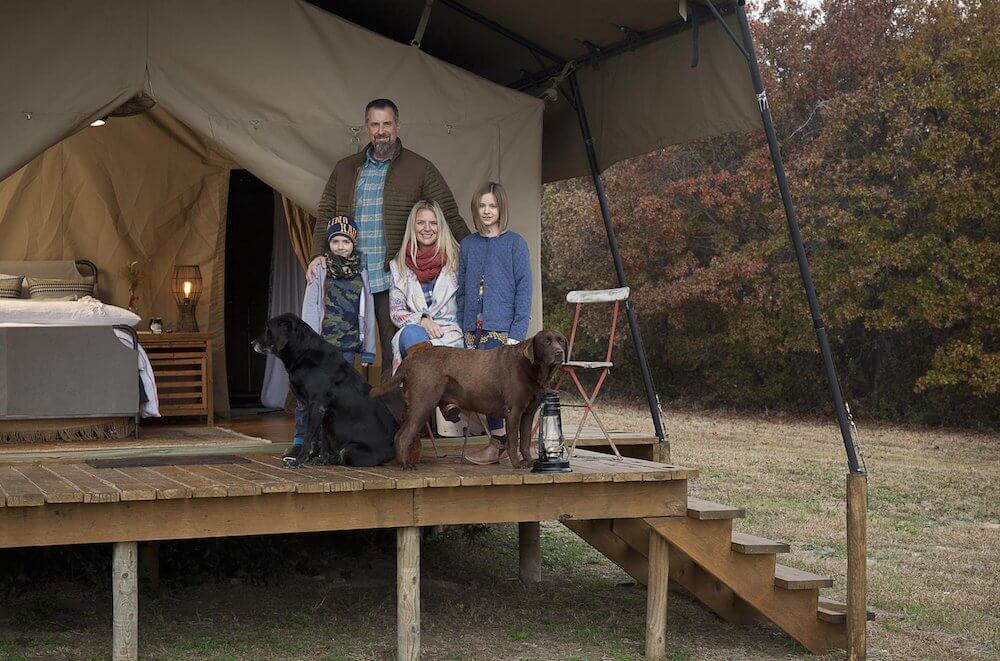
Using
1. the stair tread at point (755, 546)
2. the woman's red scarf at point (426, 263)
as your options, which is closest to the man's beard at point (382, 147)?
the woman's red scarf at point (426, 263)

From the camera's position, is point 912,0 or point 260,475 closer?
point 260,475

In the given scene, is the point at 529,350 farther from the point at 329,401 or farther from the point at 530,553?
the point at 530,553

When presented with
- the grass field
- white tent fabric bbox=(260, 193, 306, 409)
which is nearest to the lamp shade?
white tent fabric bbox=(260, 193, 306, 409)

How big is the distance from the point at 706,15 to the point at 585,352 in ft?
43.3

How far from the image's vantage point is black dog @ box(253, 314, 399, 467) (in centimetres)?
484

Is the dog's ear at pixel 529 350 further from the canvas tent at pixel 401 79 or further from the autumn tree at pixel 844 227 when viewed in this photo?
the autumn tree at pixel 844 227

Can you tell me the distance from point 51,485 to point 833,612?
3.19 meters

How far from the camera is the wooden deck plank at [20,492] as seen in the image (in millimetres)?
4172

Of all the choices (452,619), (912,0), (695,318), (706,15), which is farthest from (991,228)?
(452,619)

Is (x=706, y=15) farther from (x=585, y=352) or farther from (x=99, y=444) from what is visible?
(x=585, y=352)

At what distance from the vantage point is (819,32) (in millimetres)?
14766

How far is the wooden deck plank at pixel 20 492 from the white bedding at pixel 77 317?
158 cm

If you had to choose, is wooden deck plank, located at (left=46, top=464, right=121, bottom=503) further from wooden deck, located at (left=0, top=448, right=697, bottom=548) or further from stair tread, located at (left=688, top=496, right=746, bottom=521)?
stair tread, located at (left=688, top=496, right=746, bottom=521)

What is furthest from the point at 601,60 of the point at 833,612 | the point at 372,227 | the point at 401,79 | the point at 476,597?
the point at 833,612
